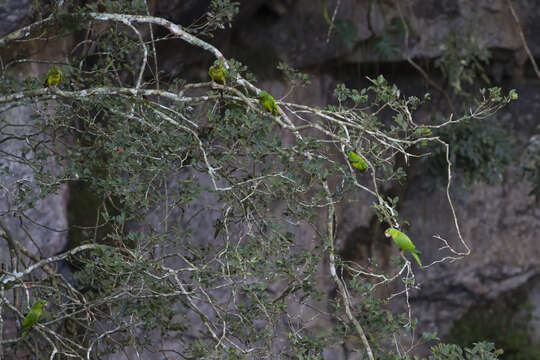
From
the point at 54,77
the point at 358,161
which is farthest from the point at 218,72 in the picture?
the point at 54,77

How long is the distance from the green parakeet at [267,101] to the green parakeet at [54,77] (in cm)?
98

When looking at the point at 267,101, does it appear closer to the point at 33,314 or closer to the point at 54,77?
the point at 54,77

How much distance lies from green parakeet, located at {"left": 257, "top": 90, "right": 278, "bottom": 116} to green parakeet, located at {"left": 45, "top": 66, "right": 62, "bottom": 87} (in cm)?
98

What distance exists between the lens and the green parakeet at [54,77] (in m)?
2.87

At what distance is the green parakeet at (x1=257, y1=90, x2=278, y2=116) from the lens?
258 centimetres

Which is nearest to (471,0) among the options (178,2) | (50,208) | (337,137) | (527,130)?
(527,130)

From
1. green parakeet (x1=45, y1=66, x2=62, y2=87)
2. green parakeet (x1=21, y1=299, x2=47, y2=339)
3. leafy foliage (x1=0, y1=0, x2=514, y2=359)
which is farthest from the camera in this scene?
green parakeet (x1=45, y1=66, x2=62, y2=87)

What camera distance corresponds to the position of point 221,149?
2.80 meters

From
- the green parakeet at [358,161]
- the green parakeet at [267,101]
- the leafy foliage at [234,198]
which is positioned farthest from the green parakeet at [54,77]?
the green parakeet at [358,161]

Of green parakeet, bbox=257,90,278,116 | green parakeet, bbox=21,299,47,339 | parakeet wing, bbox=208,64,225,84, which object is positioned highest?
parakeet wing, bbox=208,64,225,84

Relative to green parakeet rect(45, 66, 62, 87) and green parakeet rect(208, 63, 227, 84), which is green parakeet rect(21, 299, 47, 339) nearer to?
green parakeet rect(45, 66, 62, 87)

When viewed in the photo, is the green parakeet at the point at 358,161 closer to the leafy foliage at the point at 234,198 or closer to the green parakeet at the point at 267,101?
the leafy foliage at the point at 234,198

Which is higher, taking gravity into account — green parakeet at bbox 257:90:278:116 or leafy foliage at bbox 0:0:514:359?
green parakeet at bbox 257:90:278:116

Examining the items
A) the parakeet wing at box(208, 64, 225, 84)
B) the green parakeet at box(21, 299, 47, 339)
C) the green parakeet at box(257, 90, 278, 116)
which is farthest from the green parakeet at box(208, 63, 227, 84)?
the green parakeet at box(21, 299, 47, 339)
